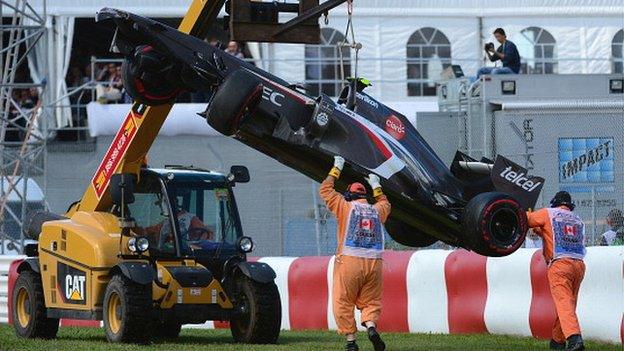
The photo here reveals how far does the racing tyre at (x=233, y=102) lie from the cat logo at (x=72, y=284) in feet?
12.0

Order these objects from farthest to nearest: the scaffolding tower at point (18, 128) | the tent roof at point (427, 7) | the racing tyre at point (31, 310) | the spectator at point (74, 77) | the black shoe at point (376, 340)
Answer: the spectator at point (74, 77)
the tent roof at point (427, 7)
the scaffolding tower at point (18, 128)
the racing tyre at point (31, 310)
the black shoe at point (376, 340)

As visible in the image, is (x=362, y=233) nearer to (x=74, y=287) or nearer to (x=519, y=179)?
(x=519, y=179)

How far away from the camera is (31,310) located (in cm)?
1697

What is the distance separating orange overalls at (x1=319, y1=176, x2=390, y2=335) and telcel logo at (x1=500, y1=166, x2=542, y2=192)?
1213mm

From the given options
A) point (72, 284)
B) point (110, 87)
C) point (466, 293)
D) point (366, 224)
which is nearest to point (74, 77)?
point (110, 87)

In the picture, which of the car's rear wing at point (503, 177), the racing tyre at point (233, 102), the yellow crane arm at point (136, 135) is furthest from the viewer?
the yellow crane arm at point (136, 135)

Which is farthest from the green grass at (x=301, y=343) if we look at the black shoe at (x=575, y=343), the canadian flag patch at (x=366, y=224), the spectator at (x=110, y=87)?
the spectator at (x=110, y=87)

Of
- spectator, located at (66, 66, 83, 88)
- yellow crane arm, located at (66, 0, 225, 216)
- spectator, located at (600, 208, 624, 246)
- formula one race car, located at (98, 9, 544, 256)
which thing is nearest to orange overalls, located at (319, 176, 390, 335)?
formula one race car, located at (98, 9, 544, 256)

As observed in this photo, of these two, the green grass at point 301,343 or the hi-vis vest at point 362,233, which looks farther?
the green grass at point 301,343

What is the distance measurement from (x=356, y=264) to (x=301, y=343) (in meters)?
2.01

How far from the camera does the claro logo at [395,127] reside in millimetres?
13531

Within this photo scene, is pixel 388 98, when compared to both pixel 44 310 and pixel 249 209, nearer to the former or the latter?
pixel 249 209

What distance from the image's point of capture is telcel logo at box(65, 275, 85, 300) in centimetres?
1606

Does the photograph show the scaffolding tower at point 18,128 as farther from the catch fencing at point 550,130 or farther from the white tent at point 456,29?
the catch fencing at point 550,130
